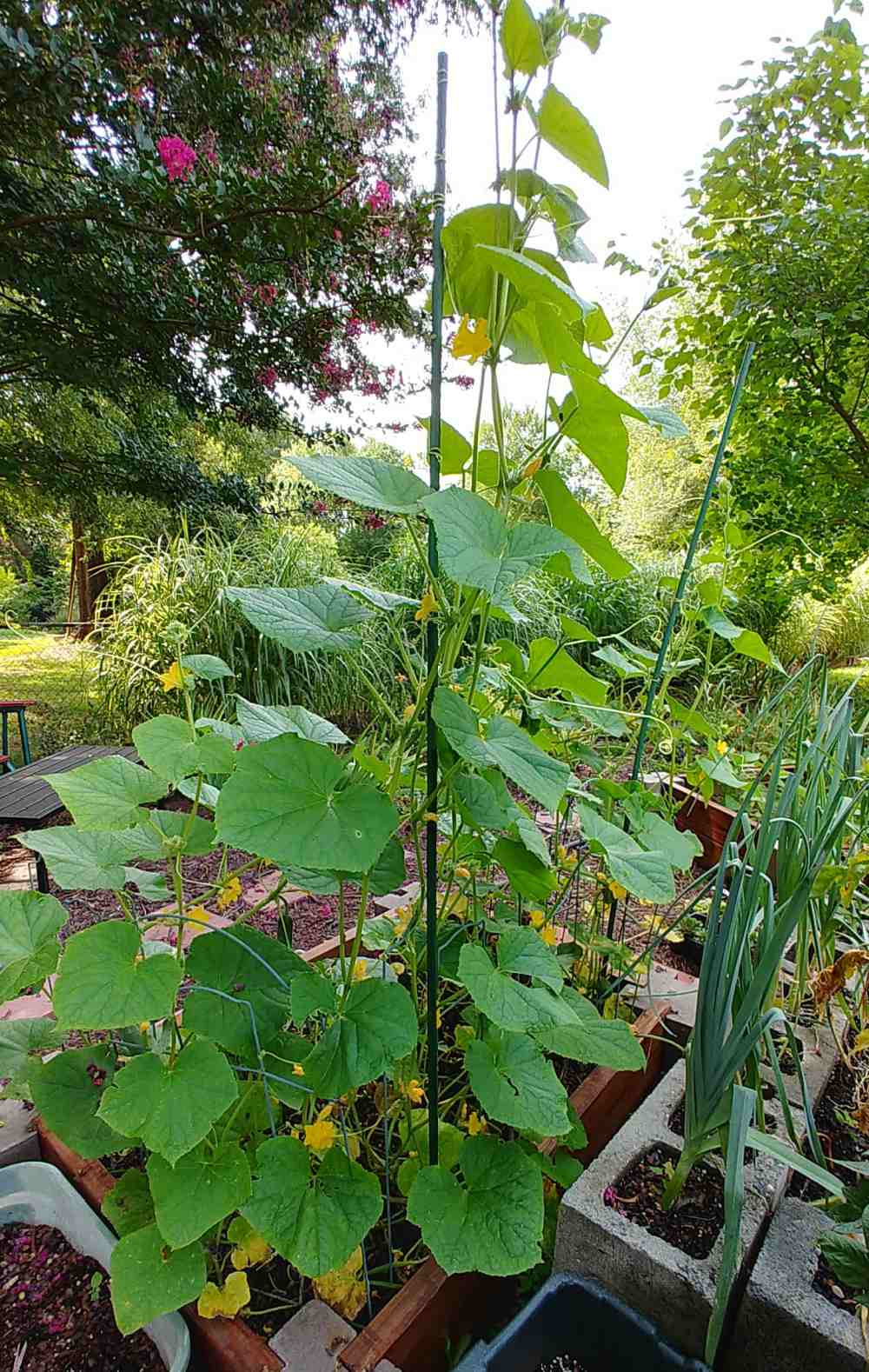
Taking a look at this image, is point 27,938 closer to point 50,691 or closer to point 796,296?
point 796,296

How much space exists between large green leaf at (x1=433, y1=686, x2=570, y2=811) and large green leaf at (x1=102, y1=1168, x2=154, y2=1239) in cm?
67

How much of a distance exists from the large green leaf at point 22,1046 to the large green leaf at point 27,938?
148 millimetres

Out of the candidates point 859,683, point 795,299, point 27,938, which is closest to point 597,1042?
point 27,938

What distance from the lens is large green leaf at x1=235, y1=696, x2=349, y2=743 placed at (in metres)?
0.71

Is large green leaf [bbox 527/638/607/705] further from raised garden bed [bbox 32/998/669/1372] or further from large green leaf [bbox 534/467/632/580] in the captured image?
raised garden bed [bbox 32/998/669/1372]

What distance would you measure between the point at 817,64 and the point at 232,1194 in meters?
3.49

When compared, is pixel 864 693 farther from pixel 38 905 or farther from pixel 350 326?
pixel 38 905

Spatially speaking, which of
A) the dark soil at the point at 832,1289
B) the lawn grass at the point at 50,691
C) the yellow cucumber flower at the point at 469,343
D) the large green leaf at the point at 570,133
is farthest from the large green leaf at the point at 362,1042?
the lawn grass at the point at 50,691

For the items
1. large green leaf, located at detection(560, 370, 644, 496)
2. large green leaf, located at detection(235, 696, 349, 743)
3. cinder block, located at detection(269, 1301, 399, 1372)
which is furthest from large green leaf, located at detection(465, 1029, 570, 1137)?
large green leaf, located at detection(560, 370, 644, 496)

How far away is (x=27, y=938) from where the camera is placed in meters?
0.72

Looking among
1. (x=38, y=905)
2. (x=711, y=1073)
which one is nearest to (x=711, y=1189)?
(x=711, y=1073)

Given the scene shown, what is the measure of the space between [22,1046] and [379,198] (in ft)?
9.35

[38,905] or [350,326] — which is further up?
[350,326]

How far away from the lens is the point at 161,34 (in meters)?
2.00
